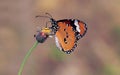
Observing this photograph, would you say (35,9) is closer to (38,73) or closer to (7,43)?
(7,43)

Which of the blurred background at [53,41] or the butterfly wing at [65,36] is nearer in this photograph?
the butterfly wing at [65,36]

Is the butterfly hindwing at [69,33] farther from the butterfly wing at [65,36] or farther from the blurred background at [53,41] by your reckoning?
the blurred background at [53,41]

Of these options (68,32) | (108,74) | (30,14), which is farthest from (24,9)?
(68,32)

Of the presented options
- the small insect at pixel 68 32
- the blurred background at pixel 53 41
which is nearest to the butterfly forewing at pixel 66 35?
the small insect at pixel 68 32

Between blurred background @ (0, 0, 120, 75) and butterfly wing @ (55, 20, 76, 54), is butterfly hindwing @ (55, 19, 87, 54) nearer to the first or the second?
butterfly wing @ (55, 20, 76, 54)

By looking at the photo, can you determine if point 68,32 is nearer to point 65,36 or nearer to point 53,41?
point 65,36

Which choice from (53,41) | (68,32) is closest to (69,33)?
(68,32)

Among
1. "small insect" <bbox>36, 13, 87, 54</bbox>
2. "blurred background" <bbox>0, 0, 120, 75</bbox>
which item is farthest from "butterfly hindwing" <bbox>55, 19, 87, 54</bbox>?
"blurred background" <bbox>0, 0, 120, 75</bbox>
